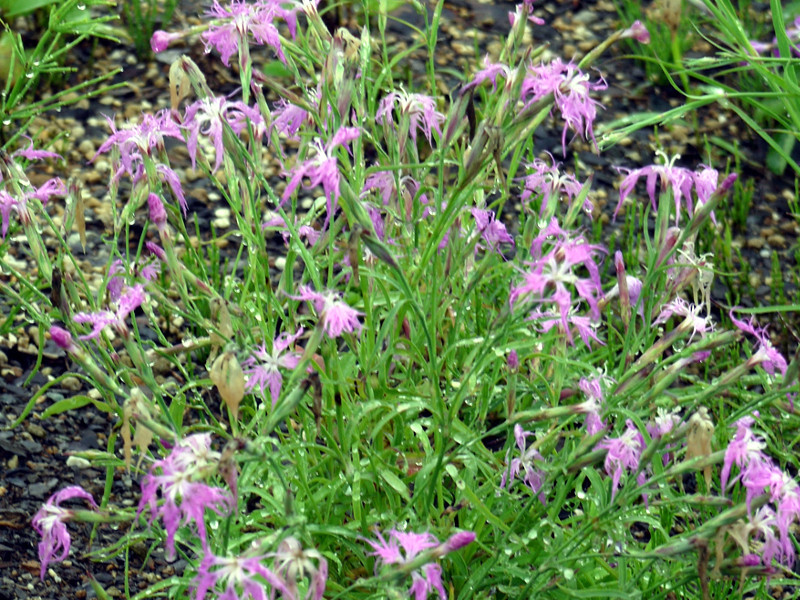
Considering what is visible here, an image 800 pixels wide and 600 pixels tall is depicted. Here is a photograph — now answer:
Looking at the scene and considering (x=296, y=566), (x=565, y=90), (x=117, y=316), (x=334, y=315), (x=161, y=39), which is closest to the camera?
(x=296, y=566)

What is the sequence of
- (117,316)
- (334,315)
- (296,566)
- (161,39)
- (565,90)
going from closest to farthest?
(296,566) < (334,315) < (117,316) < (565,90) < (161,39)

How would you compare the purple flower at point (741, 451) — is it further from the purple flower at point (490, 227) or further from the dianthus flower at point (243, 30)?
the dianthus flower at point (243, 30)

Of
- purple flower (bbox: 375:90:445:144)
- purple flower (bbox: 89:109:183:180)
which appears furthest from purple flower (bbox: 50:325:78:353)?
purple flower (bbox: 375:90:445:144)

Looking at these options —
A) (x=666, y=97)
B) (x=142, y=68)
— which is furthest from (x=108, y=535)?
(x=666, y=97)

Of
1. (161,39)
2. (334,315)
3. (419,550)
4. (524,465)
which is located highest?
(161,39)

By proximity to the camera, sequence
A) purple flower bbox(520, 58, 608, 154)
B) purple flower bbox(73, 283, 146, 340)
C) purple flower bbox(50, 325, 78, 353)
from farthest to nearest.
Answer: purple flower bbox(520, 58, 608, 154) → purple flower bbox(73, 283, 146, 340) → purple flower bbox(50, 325, 78, 353)

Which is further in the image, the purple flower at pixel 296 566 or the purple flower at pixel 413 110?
the purple flower at pixel 413 110

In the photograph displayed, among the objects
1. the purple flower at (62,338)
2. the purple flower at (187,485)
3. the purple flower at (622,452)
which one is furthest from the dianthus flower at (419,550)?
the purple flower at (62,338)

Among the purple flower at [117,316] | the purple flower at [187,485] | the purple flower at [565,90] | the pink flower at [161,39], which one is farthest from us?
the pink flower at [161,39]

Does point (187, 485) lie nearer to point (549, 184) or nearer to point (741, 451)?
point (741, 451)

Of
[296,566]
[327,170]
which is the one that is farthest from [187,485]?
[327,170]

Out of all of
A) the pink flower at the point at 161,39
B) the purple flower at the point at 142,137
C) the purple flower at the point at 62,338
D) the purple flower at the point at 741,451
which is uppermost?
the pink flower at the point at 161,39

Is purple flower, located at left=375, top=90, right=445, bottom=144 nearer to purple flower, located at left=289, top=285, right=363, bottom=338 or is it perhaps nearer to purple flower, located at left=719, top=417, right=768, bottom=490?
purple flower, located at left=289, top=285, right=363, bottom=338

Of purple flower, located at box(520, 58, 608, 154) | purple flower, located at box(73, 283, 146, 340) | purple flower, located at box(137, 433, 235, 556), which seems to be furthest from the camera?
purple flower, located at box(520, 58, 608, 154)
